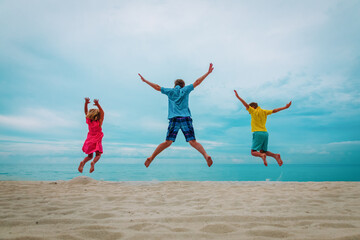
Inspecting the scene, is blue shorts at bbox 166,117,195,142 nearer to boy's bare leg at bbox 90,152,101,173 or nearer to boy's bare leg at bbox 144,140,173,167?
boy's bare leg at bbox 144,140,173,167

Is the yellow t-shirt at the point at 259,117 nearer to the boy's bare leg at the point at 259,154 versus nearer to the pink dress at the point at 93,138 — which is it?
the boy's bare leg at the point at 259,154

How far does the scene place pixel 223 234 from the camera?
2693mm

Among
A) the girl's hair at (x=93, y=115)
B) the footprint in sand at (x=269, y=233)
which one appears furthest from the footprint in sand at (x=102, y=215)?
the girl's hair at (x=93, y=115)

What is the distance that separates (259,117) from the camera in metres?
7.36

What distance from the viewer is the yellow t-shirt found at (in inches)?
289

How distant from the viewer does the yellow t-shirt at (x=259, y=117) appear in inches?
289

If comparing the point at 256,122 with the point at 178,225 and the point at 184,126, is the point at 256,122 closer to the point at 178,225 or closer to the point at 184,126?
the point at 184,126

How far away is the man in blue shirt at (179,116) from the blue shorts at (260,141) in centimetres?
249

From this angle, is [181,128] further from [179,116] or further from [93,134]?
[93,134]

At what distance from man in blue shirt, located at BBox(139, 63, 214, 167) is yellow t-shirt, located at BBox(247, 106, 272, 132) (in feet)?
7.91

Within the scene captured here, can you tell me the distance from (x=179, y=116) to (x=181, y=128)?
10.3 inches

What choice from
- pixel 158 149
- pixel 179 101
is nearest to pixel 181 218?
pixel 158 149

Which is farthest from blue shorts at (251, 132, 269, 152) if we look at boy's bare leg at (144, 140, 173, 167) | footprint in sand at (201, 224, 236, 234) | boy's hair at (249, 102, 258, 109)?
footprint in sand at (201, 224, 236, 234)

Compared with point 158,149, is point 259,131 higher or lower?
higher
